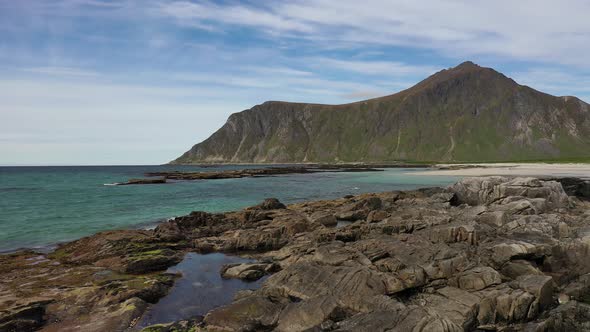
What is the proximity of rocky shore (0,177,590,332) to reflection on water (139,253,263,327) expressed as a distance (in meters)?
0.59

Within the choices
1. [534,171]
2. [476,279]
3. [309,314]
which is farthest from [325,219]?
[534,171]

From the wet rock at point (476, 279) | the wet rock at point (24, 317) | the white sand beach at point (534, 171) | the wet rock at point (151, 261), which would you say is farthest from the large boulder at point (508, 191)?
the white sand beach at point (534, 171)

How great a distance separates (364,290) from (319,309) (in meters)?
2.55

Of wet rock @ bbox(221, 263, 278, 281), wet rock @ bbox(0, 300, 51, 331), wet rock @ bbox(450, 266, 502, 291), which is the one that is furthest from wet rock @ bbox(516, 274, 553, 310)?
wet rock @ bbox(0, 300, 51, 331)

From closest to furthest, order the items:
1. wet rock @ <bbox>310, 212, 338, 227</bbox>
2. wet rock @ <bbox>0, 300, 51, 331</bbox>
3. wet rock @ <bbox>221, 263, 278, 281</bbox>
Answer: wet rock @ <bbox>0, 300, 51, 331</bbox> < wet rock @ <bbox>221, 263, 278, 281</bbox> < wet rock @ <bbox>310, 212, 338, 227</bbox>

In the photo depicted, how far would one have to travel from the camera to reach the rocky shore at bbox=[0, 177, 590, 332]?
43.8 ft

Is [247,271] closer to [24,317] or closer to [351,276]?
[351,276]

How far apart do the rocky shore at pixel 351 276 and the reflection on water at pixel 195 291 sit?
59 centimetres

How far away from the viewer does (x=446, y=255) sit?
18.1 metres

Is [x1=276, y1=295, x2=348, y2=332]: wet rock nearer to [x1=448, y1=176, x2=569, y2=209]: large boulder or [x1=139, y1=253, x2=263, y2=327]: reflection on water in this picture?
[x1=139, y1=253, x2=263, y2=327]: reflection on water

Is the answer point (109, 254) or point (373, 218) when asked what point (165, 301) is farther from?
point (373, 218)

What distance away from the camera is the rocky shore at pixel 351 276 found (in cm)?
1335

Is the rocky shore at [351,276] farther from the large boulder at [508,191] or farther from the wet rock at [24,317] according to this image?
the large boulder at [508,191]

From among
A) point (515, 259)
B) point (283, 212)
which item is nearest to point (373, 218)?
point (283, 212)
